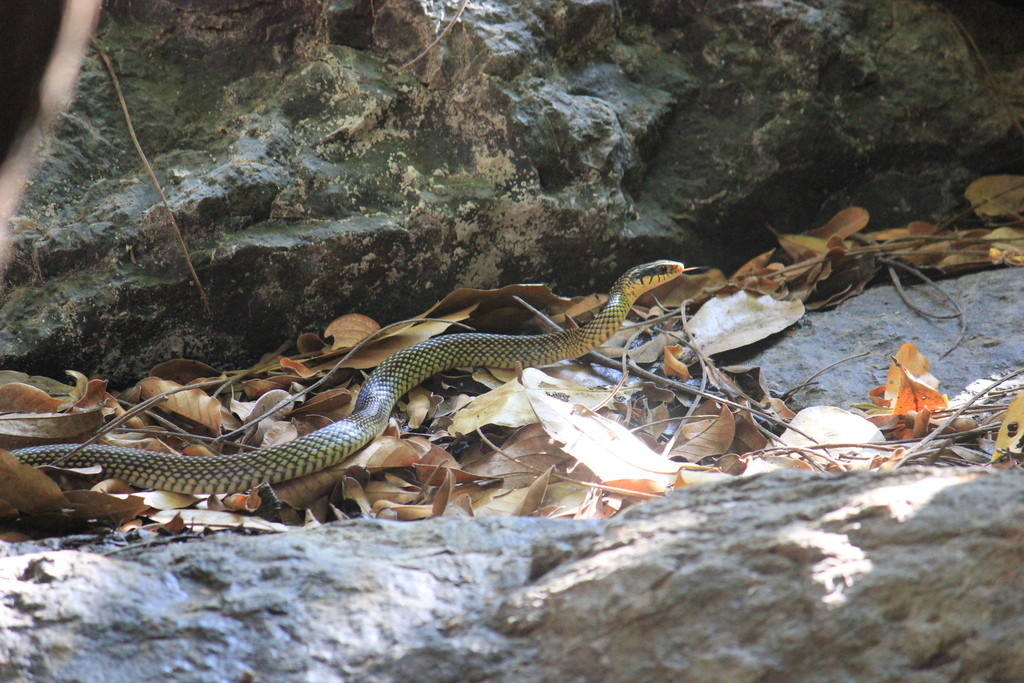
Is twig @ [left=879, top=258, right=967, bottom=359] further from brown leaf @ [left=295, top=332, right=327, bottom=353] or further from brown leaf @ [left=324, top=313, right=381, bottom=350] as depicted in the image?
brown leaf @ [left=295, top=332, right=327, bottom=353]

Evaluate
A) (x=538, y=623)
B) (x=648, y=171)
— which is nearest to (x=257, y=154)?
(x=648, y=171)

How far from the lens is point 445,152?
488 centimetres

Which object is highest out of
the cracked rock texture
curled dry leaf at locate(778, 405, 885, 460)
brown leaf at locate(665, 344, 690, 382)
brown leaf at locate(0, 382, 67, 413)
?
the cracked rock texture

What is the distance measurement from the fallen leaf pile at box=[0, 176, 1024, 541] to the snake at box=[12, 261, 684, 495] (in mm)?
77

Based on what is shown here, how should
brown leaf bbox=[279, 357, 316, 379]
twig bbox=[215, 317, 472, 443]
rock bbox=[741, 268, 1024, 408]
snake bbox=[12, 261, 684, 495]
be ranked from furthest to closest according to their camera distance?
brown leaf bbox=[279, 357, 316, 379], rock bbox=[741, 268, 1024, 408], twig bbox=[215, 317, 472, 443], snake bbox=[12, 261, 684, 495]

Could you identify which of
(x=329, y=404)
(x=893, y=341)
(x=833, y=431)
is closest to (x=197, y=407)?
(x=329, y=404)

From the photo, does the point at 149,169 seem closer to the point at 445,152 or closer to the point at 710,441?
the point at 445,152

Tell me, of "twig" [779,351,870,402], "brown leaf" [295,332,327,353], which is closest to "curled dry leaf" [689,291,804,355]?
"twig" [779,351,870,402]

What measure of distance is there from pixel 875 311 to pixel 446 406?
2899 mm

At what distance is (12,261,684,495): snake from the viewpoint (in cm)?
339

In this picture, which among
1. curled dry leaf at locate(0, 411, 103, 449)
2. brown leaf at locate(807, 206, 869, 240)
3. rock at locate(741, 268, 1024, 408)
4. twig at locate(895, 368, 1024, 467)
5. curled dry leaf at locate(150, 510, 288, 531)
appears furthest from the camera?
brown leaf at locate(807, 206, 869, 240)

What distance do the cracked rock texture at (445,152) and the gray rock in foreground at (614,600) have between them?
247cm

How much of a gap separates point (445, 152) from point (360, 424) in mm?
2009

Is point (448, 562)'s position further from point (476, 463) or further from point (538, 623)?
point (476, 463)
